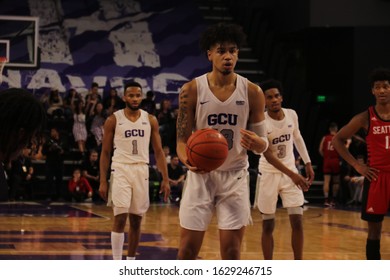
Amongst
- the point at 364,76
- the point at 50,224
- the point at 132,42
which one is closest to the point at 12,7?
the point at 132,42

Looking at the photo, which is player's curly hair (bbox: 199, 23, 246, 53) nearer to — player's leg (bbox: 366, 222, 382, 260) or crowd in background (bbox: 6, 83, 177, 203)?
player's leg (bbox: 366, 222, 382, 260)

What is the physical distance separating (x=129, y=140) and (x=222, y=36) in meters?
2.94

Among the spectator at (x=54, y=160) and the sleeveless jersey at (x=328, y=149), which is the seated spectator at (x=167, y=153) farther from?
the sleeveless jersey at (x=328, y=149)

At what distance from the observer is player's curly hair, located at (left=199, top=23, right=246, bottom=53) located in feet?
18.2

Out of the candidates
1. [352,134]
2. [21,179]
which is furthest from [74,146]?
[352,134]

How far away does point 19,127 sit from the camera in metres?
3.13

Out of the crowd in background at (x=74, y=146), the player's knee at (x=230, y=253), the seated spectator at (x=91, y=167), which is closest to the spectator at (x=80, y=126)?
the crowd in background at (x=74, y=146)

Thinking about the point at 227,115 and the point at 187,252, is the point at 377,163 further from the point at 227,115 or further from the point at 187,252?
the point at 187,252

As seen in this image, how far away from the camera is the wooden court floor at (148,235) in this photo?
356 inches

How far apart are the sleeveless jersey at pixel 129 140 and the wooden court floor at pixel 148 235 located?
1.19 metres

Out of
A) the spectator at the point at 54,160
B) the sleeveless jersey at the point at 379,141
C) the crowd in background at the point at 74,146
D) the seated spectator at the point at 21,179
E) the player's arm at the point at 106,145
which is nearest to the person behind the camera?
the sleeveless jersey at the point at 379,141

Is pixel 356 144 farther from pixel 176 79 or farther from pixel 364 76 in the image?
pixel 176 79

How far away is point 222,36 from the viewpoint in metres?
5.53

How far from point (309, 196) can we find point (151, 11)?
26.9 ft
